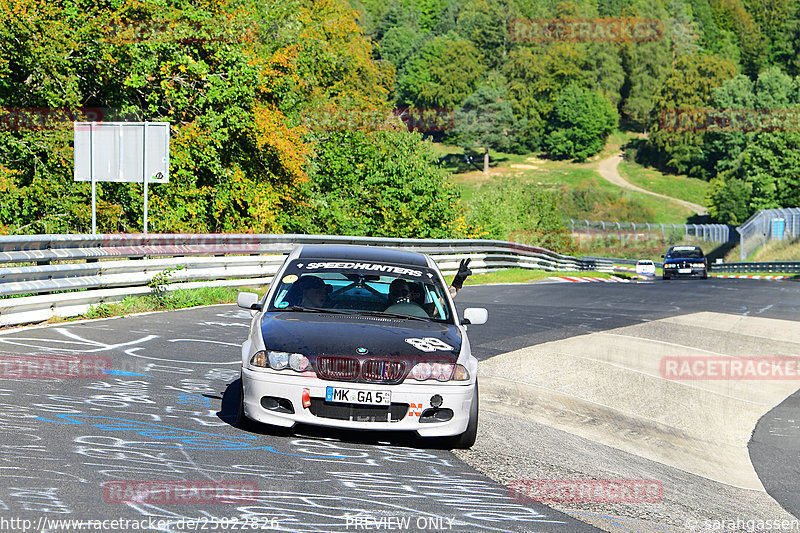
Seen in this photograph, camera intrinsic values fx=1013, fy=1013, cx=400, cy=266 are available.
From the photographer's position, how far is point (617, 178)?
135 meters

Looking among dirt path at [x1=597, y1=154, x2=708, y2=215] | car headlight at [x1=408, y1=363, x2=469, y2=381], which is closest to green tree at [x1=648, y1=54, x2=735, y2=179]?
dirt path at [x1=597, y1=154, x2=708, y2=215]

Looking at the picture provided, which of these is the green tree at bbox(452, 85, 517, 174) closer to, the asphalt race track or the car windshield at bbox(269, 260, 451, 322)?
the asphalt race track

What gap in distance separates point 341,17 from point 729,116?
3660 inches

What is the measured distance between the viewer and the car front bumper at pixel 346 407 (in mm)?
6973

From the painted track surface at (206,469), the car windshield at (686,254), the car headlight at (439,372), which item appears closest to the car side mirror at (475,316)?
the car headlight at (439,372)

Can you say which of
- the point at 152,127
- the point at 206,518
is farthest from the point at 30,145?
the point at 206,518

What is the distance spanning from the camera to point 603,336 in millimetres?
15414

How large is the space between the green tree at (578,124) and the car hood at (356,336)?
139881 mm

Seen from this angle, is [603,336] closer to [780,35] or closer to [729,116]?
[729,116]

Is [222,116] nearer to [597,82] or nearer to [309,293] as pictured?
[309,293]

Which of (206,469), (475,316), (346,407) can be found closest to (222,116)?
(475,316)

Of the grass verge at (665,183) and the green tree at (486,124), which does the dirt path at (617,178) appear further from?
the green tree at (486,124)

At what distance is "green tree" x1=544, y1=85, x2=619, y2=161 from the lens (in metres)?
145

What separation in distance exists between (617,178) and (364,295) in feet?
427
